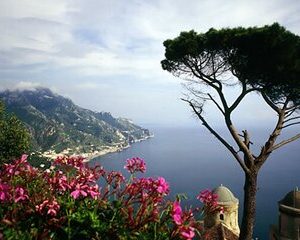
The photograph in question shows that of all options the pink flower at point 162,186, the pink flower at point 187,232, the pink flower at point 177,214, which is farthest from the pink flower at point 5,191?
the pink flower at point 187,232

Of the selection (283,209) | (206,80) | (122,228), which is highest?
(206,80)

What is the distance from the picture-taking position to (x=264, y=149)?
15.0 meters

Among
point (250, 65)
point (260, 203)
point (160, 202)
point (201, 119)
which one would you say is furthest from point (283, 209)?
point (260, 203)

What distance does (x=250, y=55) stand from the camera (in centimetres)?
1558

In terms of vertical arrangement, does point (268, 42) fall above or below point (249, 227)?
above

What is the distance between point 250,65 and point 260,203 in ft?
278

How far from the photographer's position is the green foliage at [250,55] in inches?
575

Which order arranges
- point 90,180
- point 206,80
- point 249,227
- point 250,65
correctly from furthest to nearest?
point 206,80 → point 250,65 → point 249,227 → point 90,180

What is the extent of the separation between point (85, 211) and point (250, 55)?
43.0ft

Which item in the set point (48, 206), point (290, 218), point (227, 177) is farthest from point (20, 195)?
point (227, 177)

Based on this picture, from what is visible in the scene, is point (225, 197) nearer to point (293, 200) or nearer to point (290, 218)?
point (290, 218)

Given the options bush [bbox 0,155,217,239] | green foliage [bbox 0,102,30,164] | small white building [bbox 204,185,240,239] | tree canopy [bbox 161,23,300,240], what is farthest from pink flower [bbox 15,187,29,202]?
green foliage [bbox 0,102,30,164]

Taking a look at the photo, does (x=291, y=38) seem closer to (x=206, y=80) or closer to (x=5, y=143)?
(x=206, y=80)

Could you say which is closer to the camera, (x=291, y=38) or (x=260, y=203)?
(x=291, y=38)
